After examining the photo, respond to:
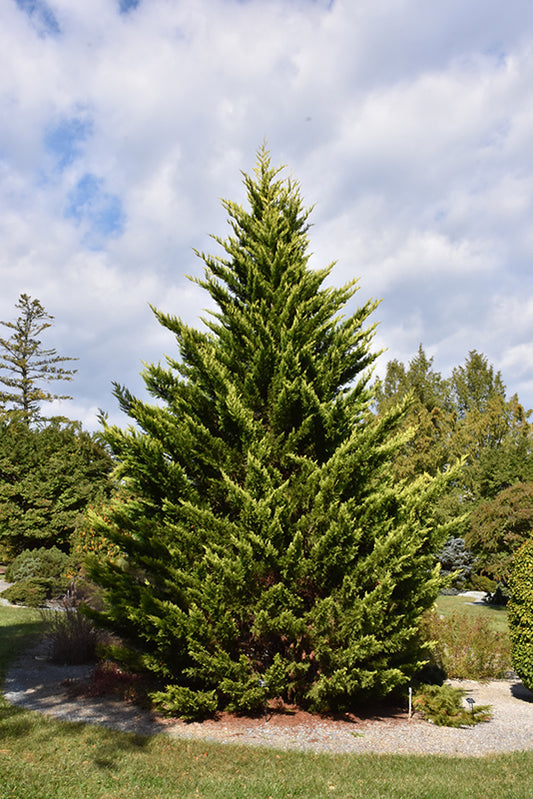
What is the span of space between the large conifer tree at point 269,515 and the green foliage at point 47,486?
1374cm

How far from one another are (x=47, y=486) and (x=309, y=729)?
1717cm

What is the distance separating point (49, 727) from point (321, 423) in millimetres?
5428

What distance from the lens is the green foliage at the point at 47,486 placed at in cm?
2095

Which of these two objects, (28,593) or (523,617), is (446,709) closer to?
(523,617)


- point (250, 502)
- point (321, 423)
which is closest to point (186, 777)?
point (250, 502)

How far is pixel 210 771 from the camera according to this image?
5.37m

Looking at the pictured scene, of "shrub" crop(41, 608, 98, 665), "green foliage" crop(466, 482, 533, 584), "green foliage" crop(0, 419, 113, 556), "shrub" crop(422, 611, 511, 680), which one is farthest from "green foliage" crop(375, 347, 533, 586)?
"shrub" crop(41, 608, 98, 665)

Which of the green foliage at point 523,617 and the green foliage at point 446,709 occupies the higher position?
the green foliage at point 523,617

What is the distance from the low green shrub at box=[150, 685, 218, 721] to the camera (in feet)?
22.7

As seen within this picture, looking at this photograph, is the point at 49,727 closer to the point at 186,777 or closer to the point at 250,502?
the point at 186,777

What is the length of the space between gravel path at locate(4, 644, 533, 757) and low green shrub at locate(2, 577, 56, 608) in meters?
8.72

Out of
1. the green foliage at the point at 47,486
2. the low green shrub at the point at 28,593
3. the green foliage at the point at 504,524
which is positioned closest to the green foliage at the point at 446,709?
the low green shrub at the point at 28,593

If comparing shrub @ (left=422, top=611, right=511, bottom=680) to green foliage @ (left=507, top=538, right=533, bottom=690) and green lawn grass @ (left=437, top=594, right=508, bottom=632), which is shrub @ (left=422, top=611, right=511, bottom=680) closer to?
green foliage @ (left=507, top=538, right=533, bottom=690)

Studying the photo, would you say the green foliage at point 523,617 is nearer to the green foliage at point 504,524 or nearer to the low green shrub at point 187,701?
the low green shrub at point 187,701
